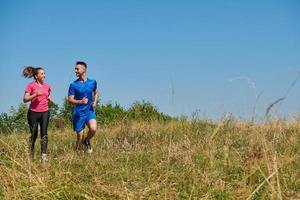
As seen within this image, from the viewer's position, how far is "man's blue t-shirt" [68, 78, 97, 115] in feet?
31.7

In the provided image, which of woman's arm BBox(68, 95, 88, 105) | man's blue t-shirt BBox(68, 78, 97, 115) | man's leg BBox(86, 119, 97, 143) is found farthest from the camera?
man's blue t-shirt BBox(68, 78, 97, 115)

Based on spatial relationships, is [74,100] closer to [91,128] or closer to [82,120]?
[82,120]

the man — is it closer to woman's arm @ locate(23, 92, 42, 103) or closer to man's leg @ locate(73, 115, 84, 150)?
man's leg @ locate(73, 115, 84, 150)

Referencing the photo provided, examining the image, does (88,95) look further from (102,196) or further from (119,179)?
(102,196)

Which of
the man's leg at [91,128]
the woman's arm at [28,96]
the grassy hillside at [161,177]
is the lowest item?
the grassy hillside at [161,177]

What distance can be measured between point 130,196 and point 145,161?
1.98 metres

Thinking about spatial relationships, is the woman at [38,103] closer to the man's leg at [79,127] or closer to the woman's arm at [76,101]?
the woman's arm at [76,101]

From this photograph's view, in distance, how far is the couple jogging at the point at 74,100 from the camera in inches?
362

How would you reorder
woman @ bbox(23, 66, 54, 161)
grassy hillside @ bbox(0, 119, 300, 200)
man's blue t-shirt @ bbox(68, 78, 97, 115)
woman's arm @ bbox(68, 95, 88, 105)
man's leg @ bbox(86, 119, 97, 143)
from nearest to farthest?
grassy hillside @ bbox(0, 119, 300, 200), woman @ bbox(23, 66, 54, 161), woman's arm @ bbox(68, 95, 88, 105), man's leg @ bbox(86, 119, 97, 143), man's blue t-shirt @ bbox(68, 78, 97, 115)

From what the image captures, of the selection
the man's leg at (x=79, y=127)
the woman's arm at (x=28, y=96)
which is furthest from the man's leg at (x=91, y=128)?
the woman's arm at (x=28, y=96)

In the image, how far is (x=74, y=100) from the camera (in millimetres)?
9539

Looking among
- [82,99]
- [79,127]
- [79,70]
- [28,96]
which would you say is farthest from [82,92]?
[28,96]

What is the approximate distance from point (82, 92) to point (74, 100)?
0.24 meters

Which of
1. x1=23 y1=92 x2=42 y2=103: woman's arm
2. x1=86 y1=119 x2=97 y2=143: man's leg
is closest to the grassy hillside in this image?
x1=23 y1=92 x2=42 y2=103: woman's arm
